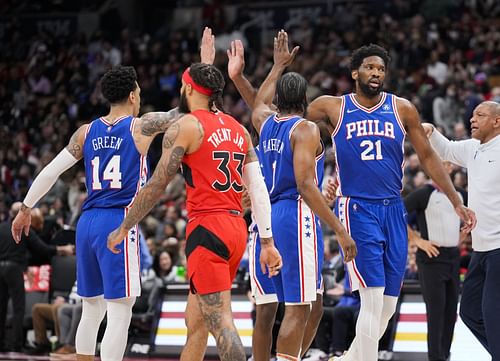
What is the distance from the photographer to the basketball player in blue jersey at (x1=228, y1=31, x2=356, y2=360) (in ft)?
Answer: 23.3

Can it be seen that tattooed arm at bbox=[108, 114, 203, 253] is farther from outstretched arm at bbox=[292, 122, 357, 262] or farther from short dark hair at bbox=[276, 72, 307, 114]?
short dark hair at bbox=[276, 72, 307, 114]

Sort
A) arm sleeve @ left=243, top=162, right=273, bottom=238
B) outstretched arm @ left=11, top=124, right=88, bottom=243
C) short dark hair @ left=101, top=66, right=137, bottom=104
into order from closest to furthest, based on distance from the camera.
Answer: arm sleeve @ left=243, top=162, right=273, bottom=238
outstretched arm @ left=11, top=124, right=88, bottom=243
short dark hair @ left=101, top=66, right=137, bottom=104

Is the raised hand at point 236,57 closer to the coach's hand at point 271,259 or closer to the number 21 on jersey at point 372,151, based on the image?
the number 21 on jersey at point 372,151

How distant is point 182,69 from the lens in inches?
895

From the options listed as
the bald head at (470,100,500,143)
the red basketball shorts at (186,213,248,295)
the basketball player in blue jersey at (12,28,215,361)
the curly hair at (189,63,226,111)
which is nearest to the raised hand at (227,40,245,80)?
the basketball player in blue jersey at (12,28,215,361)

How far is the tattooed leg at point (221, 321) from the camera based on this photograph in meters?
6.18

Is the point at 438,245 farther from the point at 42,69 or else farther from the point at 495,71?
the point at 42,69

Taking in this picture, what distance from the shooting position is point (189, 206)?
648cm

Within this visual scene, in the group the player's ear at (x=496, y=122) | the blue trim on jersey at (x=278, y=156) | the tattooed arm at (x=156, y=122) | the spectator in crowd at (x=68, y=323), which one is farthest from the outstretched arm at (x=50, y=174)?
the spectator in crowd at (x=68, y=323)

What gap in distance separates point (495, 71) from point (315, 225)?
11431 mm

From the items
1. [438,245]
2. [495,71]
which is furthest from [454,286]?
[495,71]

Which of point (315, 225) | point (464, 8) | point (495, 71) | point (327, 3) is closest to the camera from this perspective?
point (315, 225)

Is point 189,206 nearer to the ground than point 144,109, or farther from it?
nearer to the ground

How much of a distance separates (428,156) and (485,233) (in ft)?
2.53
